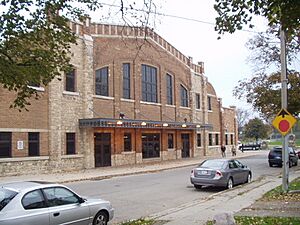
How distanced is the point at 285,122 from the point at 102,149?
2117 centimetres

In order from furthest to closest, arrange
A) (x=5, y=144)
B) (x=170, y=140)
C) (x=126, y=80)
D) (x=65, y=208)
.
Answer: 1. (x=170, y=140)
2. (x=126, y=80)
3. (x=5, y=144)
4. (x=65, y=208)

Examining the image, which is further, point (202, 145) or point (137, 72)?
point (202, 145)

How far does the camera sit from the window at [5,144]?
25562 mm

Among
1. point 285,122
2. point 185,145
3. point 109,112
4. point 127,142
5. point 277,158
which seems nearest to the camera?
point 285,122

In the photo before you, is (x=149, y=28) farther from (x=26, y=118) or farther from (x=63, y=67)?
(x=26, y=118)

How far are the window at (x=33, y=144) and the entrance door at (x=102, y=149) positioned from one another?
239 inches

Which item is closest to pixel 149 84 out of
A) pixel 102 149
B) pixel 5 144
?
pixel 102 149

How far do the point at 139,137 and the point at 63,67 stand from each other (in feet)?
87.1

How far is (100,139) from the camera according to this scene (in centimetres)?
3381

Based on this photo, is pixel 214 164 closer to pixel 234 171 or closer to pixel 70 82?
pixel 234 171

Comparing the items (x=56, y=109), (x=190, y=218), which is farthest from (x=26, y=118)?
(x=190, y=218)

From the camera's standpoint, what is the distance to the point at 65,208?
8.70 m

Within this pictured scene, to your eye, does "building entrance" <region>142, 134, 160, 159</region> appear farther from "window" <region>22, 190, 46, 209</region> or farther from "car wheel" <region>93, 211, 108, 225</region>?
"window" <region>22, 190, 46, 209</region>

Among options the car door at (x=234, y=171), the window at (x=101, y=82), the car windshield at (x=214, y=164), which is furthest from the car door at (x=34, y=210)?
the window at (x=101, y=82)
